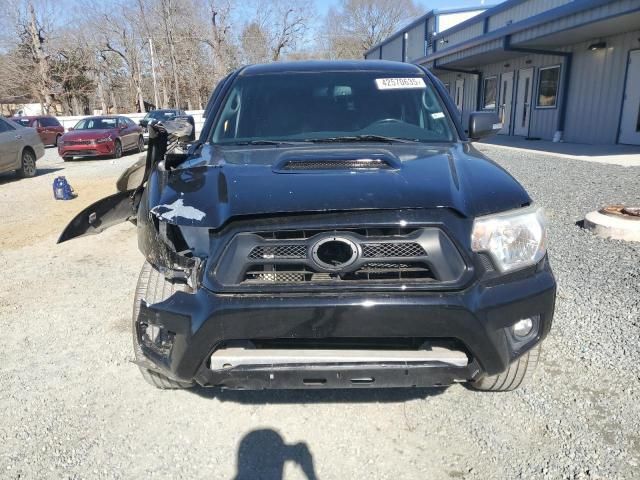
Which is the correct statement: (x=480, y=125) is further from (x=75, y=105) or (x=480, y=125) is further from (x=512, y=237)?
(x=75, y=105)

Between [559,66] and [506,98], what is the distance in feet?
12.3

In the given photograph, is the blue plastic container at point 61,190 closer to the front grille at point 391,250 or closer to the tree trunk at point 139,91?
the front grille at point 391,250

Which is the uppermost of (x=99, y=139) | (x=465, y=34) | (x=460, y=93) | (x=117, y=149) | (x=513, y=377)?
(x=465, y=34)

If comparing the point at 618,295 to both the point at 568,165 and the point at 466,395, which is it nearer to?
the point at 466,395

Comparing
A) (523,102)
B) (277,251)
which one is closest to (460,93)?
(523,102)

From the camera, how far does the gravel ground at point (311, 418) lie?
87.1 inches

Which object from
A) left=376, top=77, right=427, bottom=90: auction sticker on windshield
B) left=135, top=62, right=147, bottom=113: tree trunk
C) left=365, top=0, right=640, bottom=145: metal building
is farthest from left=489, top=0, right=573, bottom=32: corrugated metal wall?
left=135, top=62, right=147, bottom=113: tree trunk

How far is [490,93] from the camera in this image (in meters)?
21.7

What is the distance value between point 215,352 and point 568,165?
10.4 meters

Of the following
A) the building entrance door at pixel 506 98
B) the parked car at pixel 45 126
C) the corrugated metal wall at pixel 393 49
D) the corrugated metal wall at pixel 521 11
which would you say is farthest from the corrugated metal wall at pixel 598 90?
the corrugated metal wall at pixel 393 49

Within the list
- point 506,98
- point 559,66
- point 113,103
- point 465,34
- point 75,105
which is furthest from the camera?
point 113,103

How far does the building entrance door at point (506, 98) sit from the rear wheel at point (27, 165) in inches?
659

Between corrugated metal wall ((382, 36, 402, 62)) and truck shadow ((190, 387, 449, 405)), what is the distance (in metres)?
36.0

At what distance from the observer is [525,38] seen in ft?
48.1
